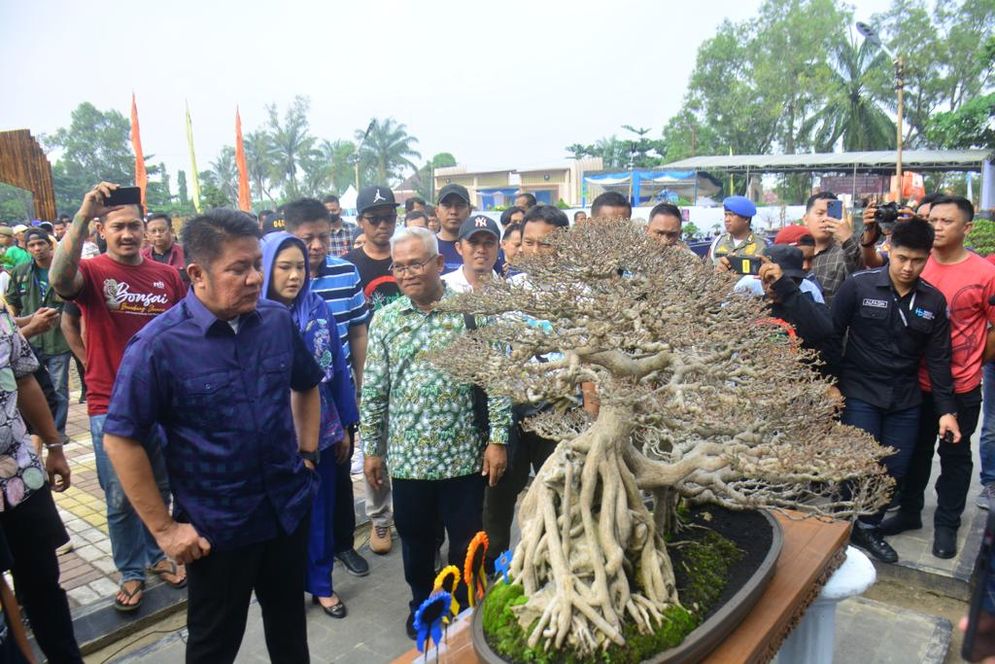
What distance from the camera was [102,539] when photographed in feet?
13.5

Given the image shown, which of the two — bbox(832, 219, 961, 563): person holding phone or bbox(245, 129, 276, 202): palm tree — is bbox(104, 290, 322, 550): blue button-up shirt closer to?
bbox(832, 219, 961, 563): person holding phone

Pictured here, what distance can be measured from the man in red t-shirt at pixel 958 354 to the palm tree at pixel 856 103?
111 ft

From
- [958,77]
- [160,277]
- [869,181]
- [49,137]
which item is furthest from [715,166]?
[49,137]

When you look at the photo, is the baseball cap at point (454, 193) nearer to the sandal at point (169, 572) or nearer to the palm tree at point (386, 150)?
the sandal at point (169, 572)

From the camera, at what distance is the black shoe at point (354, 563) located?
3709 millimetres

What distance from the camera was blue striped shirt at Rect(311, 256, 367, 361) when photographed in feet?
12.4

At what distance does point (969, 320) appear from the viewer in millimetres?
3719

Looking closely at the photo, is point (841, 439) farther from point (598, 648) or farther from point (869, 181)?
point (869, 181)

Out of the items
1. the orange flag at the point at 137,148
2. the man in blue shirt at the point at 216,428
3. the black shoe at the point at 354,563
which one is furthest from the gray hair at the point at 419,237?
the orange flag at the point at 137,148

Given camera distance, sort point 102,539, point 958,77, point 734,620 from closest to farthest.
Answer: point 734,620 < point 102,539 < point 958,77

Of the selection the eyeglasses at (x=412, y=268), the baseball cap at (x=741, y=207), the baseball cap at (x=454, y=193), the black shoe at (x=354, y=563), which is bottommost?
the black shoe at (x=354, y=563)

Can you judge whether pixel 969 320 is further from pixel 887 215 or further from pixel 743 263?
pixel 743 263

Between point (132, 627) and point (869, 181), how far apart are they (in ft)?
95.0

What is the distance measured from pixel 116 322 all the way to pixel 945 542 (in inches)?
182
